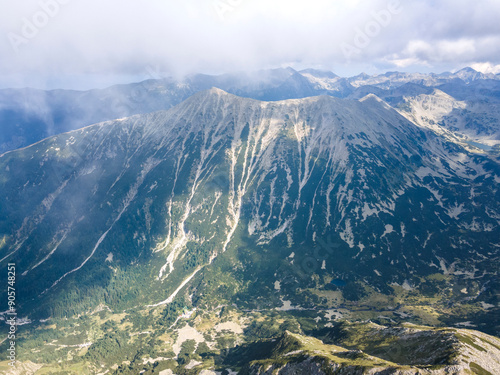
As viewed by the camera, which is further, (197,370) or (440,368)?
(197,370)

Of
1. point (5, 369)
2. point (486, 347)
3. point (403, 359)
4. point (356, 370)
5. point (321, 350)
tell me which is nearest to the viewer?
point (356, 370)

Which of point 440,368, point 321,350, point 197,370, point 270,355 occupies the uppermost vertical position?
point 440,368

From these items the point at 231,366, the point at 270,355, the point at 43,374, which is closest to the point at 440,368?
the point at 270,355

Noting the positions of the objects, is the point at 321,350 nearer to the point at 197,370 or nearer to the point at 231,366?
the point at 231,366

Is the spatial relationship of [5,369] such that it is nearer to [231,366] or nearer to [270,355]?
[231,366]

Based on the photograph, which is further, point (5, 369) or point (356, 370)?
point (5, 369)

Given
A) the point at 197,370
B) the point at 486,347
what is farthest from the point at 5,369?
the point at 486,347

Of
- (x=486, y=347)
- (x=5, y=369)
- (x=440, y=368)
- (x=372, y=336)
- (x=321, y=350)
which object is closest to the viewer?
(x=440, y=368)

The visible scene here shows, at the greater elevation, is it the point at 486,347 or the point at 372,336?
the point at 486,347

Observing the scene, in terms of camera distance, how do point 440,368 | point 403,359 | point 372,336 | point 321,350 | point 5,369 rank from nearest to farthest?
1. point 440,368
2. point 403,359
3. point 321,350
4. point 372,336
5. point 5,369
